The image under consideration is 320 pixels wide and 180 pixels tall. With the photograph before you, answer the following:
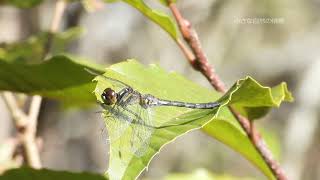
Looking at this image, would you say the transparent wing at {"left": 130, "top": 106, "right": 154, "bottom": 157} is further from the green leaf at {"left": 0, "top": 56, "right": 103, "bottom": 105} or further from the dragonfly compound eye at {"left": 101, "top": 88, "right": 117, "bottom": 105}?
the green leaf at {"left": 0, "top": 56, "right": 103, "bottom": 105}

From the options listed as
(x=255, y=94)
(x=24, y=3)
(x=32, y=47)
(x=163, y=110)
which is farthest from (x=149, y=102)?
(x=32, y=47)

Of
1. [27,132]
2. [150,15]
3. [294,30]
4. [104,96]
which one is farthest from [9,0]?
[294,30]

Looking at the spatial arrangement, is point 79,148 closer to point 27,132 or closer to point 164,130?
point 27,132

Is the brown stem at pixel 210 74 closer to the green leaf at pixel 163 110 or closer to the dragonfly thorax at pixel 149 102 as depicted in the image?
the green leaf at pixel 163 110

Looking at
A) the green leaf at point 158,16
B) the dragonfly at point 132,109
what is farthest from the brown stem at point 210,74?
the dragonfly at point 132,109

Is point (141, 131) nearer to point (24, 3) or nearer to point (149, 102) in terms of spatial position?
point (149, 102)

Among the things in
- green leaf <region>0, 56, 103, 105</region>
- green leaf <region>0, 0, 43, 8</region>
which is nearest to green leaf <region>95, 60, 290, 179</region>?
green leaf <region>0, 56, 103, 105</region>
